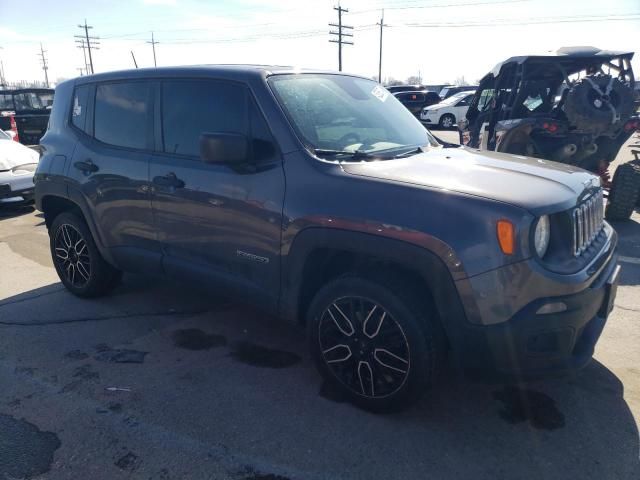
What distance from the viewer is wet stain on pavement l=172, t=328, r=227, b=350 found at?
12.3ft

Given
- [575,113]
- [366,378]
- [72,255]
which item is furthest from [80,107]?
[575,113]

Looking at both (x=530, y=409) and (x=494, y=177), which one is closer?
(x=494, y=177)

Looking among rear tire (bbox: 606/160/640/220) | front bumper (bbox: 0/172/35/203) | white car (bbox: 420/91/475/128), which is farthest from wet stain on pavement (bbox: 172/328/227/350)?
white car (bbox: 420/91/475/128)

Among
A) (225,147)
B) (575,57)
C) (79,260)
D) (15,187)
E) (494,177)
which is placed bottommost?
(15,187)

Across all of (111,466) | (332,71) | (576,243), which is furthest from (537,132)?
(111,466)

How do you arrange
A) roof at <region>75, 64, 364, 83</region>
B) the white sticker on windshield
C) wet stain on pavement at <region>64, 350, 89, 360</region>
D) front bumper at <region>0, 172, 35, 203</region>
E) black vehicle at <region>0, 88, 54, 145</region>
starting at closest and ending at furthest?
roof at <region>75, 64, 364, 83</region> < wet stain on pavement at <region>64, 350, 89, 360</region> < the white sticker on windshield < front bumper at <region>0, 172, 35, 203</region> < black vehicle at <region>0, 88, 54, 145</region>

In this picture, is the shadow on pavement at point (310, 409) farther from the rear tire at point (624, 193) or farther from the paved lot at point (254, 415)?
the rear tire at point (624, 193)

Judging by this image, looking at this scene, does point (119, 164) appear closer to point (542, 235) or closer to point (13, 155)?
point (542, 235)

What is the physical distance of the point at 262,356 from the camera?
3578 mm

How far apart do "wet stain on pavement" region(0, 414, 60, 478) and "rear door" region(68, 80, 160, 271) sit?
1386mm

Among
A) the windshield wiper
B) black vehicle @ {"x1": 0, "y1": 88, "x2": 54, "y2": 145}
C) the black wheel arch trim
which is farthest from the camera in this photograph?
black vehicle @ {"x1": 0, "y1": 88, "x2": 54, "y2": 145}

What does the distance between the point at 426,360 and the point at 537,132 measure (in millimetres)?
5619

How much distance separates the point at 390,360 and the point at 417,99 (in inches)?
882

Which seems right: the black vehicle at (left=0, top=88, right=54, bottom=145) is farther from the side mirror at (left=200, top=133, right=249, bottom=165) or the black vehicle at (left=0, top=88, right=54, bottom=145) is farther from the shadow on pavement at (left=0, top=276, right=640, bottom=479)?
the side mirror at (left=200, top=133, right=249, bottom=165)
